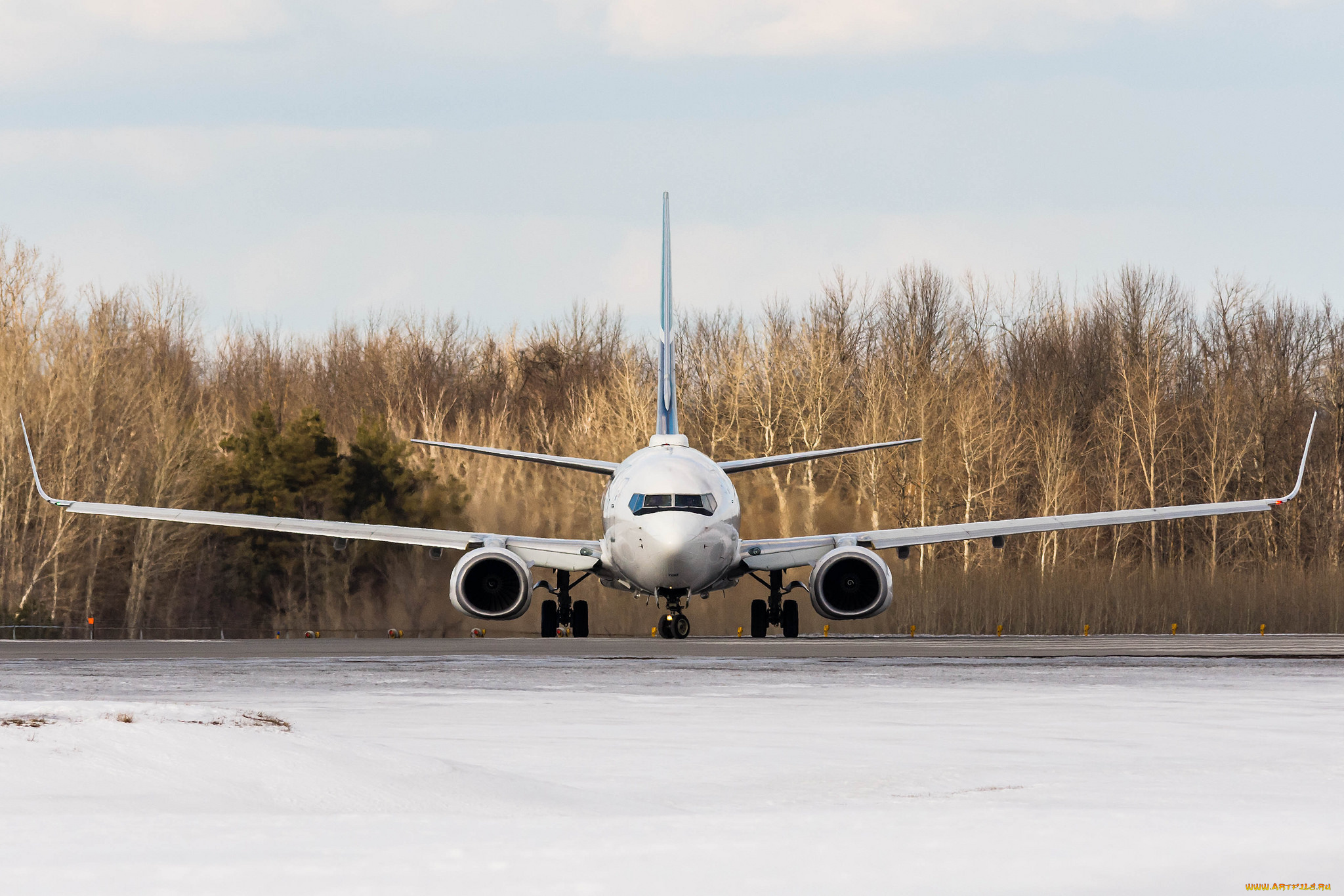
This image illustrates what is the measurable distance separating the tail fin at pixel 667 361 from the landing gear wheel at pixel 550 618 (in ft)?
16.6

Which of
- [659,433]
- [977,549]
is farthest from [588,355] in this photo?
[659,433]

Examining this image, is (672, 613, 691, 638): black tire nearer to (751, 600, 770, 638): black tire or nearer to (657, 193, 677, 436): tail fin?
(751, 600, 770, 638): black tire

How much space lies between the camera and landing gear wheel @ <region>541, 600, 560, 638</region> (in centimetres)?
3538

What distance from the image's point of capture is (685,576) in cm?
3156

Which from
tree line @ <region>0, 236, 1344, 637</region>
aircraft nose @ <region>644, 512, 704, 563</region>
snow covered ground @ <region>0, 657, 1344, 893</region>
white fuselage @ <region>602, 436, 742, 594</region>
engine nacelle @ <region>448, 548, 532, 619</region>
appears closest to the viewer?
snow covered ground @ <region>0, 657, 1344, 893</region>

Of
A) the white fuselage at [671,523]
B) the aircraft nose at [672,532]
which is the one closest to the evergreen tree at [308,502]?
the white fuselage at [671,523]

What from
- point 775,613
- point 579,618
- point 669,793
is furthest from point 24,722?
point 775,613

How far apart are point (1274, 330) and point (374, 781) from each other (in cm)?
8430

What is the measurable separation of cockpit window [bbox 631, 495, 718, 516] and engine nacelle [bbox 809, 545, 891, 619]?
8.50 feet

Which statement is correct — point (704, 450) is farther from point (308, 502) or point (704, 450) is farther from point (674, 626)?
point (674, 626)

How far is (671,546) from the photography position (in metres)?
30.5

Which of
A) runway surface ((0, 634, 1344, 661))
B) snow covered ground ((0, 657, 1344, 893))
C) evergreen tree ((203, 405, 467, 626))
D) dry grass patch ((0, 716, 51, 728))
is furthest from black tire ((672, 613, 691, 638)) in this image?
evergreen tree ((203, 405, 467, 626))

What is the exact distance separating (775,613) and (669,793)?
2666cm

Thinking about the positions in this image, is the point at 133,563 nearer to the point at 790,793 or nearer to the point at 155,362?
the point at 155,362
